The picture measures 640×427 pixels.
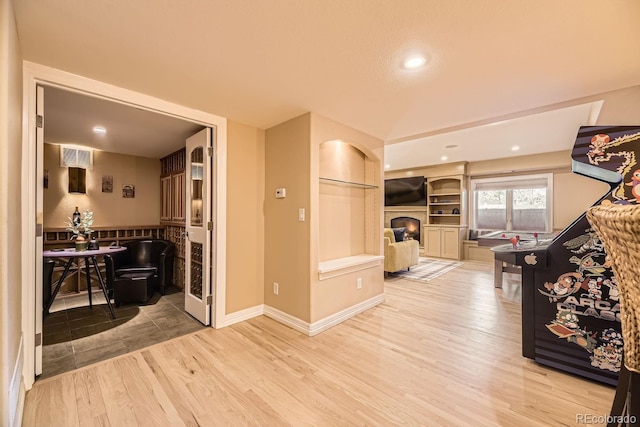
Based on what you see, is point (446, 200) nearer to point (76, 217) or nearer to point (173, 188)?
point (173, 188)

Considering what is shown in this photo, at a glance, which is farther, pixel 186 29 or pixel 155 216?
pixel 155 216

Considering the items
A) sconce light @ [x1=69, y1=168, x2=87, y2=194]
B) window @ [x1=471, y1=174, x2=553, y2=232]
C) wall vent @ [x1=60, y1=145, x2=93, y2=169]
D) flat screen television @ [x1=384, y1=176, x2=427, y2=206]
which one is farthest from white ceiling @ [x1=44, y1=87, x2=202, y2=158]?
window @ [x1=471, y1=174, x2=553, y2=232]

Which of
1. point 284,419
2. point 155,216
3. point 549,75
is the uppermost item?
point 549,75

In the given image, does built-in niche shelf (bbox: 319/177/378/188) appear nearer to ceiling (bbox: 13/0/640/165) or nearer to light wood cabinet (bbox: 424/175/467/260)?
ceiling (bbox: 13/0/640/165)

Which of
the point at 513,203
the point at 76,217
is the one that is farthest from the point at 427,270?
the point at 76,217

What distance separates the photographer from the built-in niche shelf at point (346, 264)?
9.35 feet

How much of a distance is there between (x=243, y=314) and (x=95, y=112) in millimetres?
2797

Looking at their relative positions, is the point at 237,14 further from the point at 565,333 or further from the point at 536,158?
the point at 536,158

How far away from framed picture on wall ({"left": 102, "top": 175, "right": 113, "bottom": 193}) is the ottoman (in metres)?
1.82

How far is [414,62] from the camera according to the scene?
73.0 inches

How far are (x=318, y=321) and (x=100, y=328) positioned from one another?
2408mm

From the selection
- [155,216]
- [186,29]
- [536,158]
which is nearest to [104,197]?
[155,216]

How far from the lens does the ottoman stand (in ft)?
11.4

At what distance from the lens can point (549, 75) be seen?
2.02 meters
